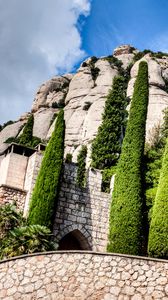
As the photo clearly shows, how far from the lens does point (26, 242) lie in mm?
18781

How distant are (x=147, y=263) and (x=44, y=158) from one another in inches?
444

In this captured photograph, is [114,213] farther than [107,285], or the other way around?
[114,213]

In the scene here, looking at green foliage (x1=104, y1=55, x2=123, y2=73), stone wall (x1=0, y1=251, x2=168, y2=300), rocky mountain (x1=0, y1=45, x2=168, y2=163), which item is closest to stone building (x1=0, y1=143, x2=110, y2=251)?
stone wall (x1=0, y1=251, x2=168, y2=300)

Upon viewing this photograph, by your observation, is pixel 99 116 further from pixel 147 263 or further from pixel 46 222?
pixel 147 263

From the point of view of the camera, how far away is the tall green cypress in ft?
66.2

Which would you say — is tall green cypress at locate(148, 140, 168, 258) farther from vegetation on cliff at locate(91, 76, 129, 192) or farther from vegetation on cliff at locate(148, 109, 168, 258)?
vegetation on cliff at locate(91, 76, 129, 192)

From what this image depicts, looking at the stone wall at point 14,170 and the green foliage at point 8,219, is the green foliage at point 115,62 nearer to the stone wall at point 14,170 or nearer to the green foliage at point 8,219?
the stone wall at point 14,170

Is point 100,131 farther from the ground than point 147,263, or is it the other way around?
point 100,131

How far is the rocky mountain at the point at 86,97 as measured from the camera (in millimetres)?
50844

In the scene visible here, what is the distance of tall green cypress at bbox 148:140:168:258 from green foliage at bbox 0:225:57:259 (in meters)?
4.88

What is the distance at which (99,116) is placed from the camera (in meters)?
52.2

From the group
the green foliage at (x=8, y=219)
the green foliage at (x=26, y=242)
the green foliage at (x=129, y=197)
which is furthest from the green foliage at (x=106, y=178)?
the green foliage at (x=26, y=242)

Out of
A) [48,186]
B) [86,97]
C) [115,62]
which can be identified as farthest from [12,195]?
[115,62]

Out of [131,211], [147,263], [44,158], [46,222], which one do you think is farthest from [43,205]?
[147,263]
